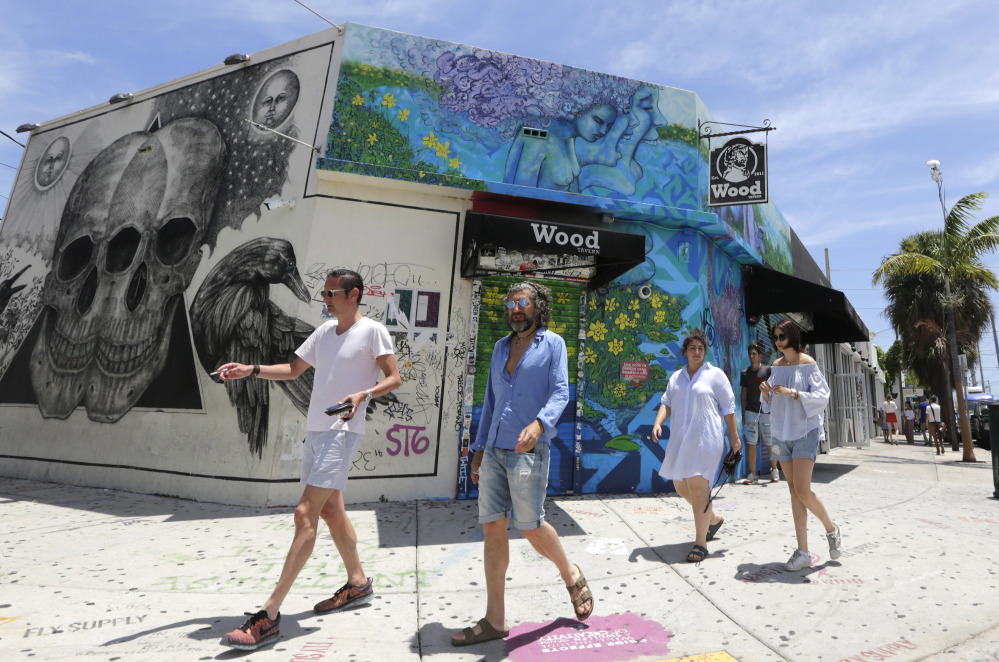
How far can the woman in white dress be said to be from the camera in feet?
14.6

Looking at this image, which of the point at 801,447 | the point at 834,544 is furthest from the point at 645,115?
the point at 834,544

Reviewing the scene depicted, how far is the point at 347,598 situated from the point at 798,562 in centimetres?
319

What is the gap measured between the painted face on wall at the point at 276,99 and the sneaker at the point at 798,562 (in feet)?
24.2

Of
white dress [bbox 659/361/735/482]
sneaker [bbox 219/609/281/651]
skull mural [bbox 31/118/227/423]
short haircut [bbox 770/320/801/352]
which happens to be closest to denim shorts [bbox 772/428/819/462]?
white dress [bbox 659/361/735/482]

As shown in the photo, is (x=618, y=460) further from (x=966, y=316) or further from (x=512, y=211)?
(x=966, y=316)

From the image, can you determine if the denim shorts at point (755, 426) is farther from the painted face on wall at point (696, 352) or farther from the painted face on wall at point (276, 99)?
the painted face on wall at point (276, 99)

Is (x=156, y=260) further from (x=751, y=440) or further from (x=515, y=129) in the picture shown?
(x=751, y=440)

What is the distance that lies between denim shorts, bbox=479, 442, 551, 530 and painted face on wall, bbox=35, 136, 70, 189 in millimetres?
10425

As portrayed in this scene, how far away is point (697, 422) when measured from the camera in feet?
14.9

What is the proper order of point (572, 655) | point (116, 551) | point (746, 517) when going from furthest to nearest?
point (746, 517)
point (116, 551)
point (572, 655)

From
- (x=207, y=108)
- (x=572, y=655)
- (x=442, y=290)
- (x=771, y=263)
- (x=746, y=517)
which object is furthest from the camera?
A: (x=771, y=263)

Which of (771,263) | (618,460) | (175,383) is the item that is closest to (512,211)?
(618,460)

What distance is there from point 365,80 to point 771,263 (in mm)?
8199

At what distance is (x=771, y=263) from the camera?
10734mm
